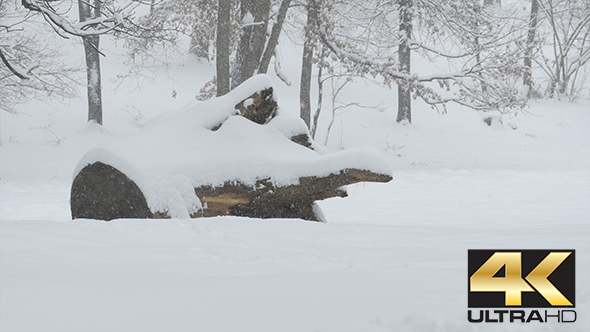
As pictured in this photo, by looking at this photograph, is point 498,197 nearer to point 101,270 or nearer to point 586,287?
point 586,287

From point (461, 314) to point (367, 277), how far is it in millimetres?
609

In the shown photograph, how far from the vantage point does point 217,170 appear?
4844mm

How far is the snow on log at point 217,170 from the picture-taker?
462 cm

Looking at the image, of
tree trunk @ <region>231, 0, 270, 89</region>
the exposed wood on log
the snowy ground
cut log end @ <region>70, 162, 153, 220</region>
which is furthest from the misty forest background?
the snowy ground

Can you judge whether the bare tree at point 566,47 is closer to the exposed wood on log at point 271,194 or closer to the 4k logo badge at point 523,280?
the exposed wood on log at point 271,194

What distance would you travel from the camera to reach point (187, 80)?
1989 cm

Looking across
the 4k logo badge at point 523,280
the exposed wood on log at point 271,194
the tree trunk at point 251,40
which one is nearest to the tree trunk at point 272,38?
the tree trunk at point 251,40

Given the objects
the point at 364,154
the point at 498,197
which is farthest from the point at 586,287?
the point at 498,197

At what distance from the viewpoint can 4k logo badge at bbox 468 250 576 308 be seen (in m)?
1.95

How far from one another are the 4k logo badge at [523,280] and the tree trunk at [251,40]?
6.70m

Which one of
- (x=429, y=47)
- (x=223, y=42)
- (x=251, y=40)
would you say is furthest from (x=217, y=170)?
(x=429, y=47)

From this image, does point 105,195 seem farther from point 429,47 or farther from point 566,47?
point 566,47

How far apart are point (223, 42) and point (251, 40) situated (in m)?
0.88

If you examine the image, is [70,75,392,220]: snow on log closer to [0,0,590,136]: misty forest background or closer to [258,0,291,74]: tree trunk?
[0,0,590,136]: misty forest background
